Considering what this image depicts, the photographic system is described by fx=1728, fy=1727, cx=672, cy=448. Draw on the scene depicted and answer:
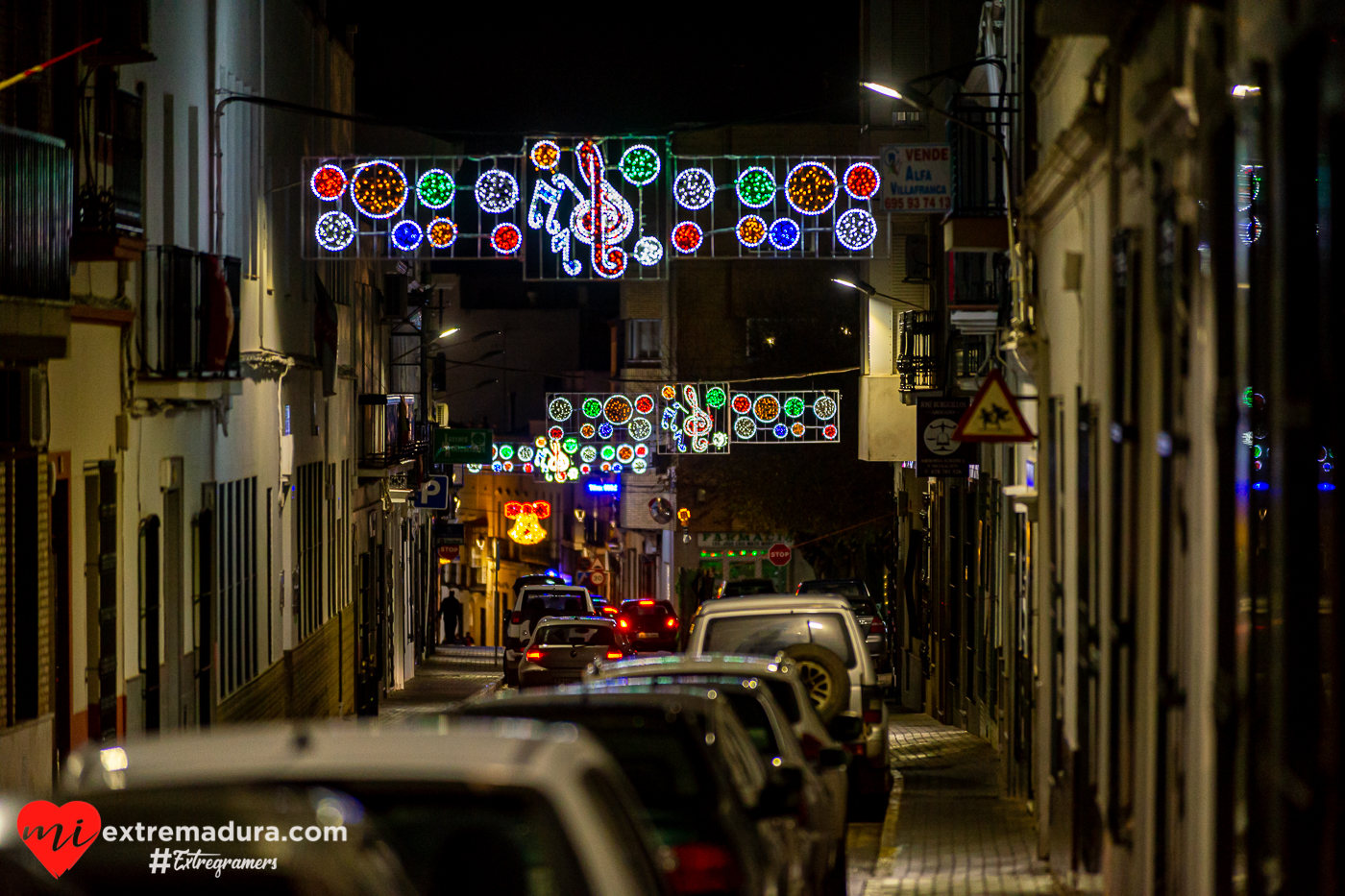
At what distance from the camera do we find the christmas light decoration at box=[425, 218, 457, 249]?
23.6m

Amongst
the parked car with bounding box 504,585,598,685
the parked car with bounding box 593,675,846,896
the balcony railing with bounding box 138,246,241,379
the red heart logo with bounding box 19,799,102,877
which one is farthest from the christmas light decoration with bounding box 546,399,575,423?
the red heart logo with bounding box 19,799,102,877

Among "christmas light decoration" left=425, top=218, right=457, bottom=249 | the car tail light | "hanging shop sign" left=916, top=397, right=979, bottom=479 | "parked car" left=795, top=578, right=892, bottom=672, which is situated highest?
"christmas light decoration" left=425, top=218, right=457, bottom=249

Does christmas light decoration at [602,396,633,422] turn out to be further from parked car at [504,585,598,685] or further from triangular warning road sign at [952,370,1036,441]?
triangular warning road sign at [952,370,1036,441]

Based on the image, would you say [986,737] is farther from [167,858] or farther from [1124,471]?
[167,858]

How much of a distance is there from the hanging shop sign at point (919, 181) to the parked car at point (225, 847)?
52.0ft

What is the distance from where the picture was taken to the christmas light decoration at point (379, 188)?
77.8 ft

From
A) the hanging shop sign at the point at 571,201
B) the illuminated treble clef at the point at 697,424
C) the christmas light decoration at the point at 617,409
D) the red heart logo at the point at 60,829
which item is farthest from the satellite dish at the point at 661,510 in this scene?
the red heart logo at the point at 60,829

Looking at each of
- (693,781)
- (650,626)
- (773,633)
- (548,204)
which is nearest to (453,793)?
(693,781)

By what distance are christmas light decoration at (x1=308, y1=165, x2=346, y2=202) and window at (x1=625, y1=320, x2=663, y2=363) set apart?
34.6 m

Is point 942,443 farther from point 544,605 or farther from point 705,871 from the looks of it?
point 544,605

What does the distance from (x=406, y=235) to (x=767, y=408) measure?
17.9m

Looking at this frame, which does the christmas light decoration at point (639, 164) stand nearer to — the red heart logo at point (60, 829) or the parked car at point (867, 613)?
the parked car at point (867, 613)

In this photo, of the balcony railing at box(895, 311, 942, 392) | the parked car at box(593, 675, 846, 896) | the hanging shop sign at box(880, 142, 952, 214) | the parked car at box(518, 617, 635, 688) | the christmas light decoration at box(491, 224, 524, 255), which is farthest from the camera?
the balcony railing at box(895, 311, 942, 392)

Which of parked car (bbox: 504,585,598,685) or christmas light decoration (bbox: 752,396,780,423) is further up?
christmas light decoration (bbox: 752,396,780,423)
